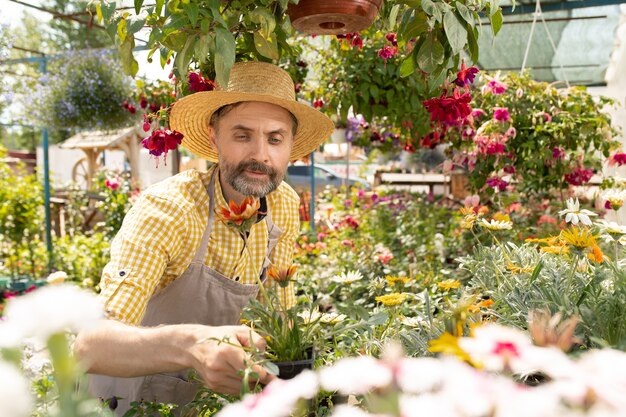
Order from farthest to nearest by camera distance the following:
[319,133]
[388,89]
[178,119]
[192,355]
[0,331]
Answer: [388,89], [319,133], [178,119], [192,355], [0,331]

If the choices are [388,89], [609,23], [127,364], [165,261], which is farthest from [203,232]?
[609,23]

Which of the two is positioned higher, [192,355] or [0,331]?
[0,331]

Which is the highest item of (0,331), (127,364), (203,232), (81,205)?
(0,331)

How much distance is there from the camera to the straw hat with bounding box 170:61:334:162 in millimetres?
1410

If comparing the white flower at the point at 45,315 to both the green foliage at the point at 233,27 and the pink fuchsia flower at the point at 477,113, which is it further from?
the pink fuchsia flower at the point at 477,113

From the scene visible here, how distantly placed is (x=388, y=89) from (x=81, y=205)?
14.1 feet

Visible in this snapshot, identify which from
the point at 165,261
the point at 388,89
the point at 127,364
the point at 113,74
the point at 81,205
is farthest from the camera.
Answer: the point at 81,205

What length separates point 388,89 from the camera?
9.95ft

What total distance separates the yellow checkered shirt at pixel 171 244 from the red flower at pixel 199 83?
0.78ft

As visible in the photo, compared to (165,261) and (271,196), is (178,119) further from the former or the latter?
(165,261)

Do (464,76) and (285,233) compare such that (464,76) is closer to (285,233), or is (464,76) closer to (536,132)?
(285,233)

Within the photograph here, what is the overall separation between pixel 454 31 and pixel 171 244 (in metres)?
0.77

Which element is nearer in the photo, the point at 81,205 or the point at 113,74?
the point at 113,74

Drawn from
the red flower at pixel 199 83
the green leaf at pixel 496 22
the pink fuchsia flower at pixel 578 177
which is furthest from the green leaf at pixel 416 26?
the pink fuchsia flower at pixel 578 177
